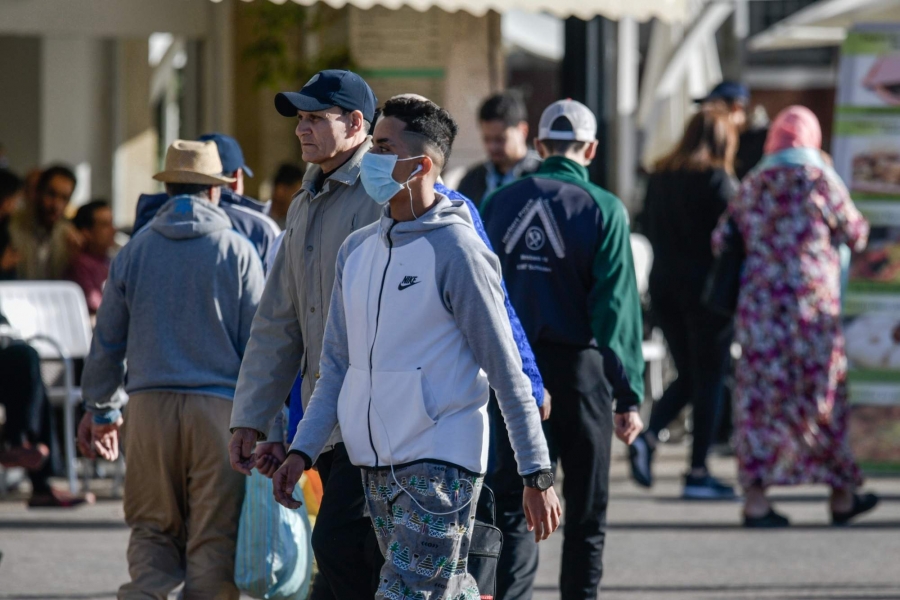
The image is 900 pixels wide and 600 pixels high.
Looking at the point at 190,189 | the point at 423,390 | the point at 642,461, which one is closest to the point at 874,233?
the point at 642,461

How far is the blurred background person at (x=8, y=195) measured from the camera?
33.7 feet

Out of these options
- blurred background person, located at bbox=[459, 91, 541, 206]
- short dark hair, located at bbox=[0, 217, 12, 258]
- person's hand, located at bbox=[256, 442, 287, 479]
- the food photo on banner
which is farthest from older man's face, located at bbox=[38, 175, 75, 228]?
person's hand, located at bbox=[256, 442, 287, 479]

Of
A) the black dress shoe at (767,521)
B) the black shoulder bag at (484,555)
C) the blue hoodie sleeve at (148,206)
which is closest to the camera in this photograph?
the black shoulder bag at (484,555)

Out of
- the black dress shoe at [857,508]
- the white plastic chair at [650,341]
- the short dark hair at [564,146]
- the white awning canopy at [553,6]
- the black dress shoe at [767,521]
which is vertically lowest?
the black dress shoe at [767,521]

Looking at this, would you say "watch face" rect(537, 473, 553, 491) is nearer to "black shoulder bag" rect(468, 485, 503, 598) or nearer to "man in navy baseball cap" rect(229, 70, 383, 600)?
"black shoulder bag" rect(468, 485, 503, 598)

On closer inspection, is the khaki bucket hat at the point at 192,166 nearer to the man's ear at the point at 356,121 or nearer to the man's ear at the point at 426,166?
the man's ear at the point at 356,121

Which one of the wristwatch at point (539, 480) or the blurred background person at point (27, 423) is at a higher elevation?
the wristwatch at point (539, 480)

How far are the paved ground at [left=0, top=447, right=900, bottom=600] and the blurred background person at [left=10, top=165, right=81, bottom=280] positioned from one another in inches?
61.0

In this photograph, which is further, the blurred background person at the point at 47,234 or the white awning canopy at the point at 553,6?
the blurred background person at the point at 47,234

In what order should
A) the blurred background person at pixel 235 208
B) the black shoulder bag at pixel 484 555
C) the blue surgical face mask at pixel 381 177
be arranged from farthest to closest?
the blurred background person at pixel 235 208
the black shoulder bag at pixel 484 555
the blue surgical face mask at pixel 381 177

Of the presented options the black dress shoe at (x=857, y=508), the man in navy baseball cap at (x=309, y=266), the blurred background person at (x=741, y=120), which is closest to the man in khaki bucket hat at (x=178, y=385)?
the man in navy baseball cap at (x=309, y=266)

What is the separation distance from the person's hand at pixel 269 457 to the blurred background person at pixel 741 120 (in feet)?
16.7

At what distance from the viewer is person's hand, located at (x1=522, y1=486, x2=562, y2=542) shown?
4270 mm

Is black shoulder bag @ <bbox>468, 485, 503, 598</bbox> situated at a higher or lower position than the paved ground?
higher
